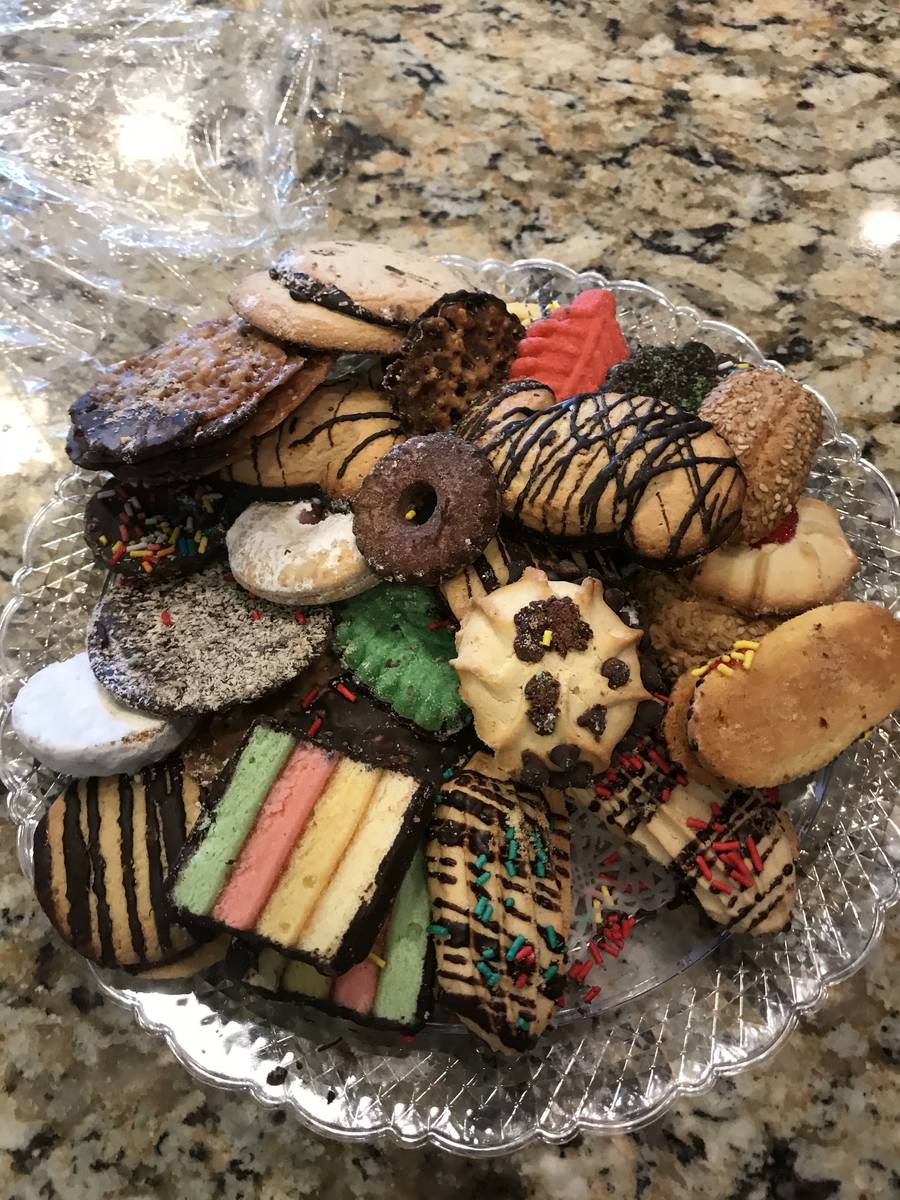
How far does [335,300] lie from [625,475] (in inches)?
27.6

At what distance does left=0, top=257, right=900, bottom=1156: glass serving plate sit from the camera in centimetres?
171

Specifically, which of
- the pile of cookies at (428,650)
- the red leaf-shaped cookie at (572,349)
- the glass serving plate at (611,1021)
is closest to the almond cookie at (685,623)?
the pile of cookies at (428,650)

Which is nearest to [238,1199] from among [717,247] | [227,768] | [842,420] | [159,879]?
[159,879]

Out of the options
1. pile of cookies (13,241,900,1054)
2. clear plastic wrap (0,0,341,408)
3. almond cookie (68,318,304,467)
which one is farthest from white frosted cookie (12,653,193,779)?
clear plastic wrap (0,0,341,408)

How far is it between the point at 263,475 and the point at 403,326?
17.5 inches

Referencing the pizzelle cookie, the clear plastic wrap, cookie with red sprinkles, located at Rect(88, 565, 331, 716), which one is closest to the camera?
the pizzelle cookie

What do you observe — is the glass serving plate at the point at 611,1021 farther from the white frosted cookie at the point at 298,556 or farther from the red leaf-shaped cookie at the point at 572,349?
the red leaf-shaped cookie at the point at 572,349

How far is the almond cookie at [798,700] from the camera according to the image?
64.6 inches

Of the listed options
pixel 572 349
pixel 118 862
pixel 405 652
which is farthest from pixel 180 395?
pixel 118 862

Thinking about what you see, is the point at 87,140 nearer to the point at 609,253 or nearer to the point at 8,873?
the point at 609,253

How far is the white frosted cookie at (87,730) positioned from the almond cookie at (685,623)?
103 cm

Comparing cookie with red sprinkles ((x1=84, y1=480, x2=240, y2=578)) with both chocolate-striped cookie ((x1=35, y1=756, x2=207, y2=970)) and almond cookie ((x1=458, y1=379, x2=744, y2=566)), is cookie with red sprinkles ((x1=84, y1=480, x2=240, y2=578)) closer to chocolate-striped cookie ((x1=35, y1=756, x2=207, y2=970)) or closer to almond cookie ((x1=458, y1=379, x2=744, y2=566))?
chocolate-striped cookie ((x1=35, y1=756, x2=207, y2=970))

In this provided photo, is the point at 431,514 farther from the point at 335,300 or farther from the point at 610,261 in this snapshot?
the point at 610,261

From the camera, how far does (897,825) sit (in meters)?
1.86
